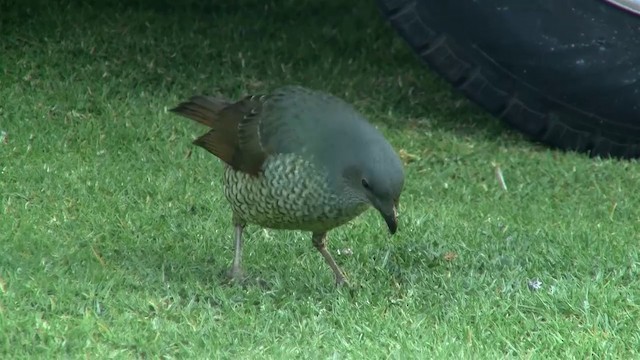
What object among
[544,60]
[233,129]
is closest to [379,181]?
[233,129]

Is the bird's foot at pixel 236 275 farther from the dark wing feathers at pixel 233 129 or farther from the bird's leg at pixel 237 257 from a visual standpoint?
the dark wing feathers at pixel 233 129

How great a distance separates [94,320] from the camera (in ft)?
16.0

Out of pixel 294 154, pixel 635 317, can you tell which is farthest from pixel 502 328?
pixel 294 154

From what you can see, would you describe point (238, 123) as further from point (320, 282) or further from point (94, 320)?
point (94, 320)

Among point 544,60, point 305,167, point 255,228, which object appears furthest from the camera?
point 544,60

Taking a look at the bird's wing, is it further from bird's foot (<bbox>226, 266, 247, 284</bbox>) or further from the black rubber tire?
the black rubber tire

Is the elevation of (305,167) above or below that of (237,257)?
above

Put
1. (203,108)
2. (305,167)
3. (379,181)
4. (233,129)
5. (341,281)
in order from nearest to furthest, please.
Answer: (379,181)
(305,167)
(341,281)
(233,129)
(203,108)

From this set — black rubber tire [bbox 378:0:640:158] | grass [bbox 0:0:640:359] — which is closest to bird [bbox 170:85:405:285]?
grass [bbox 0:0:640:359]

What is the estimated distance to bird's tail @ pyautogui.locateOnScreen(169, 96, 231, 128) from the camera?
19.1 ft

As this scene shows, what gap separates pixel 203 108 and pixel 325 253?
2.84 ft

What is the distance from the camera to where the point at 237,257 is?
18.3ft

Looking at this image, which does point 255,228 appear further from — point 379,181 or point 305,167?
point 379,181

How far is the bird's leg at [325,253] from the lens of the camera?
5.57 m
